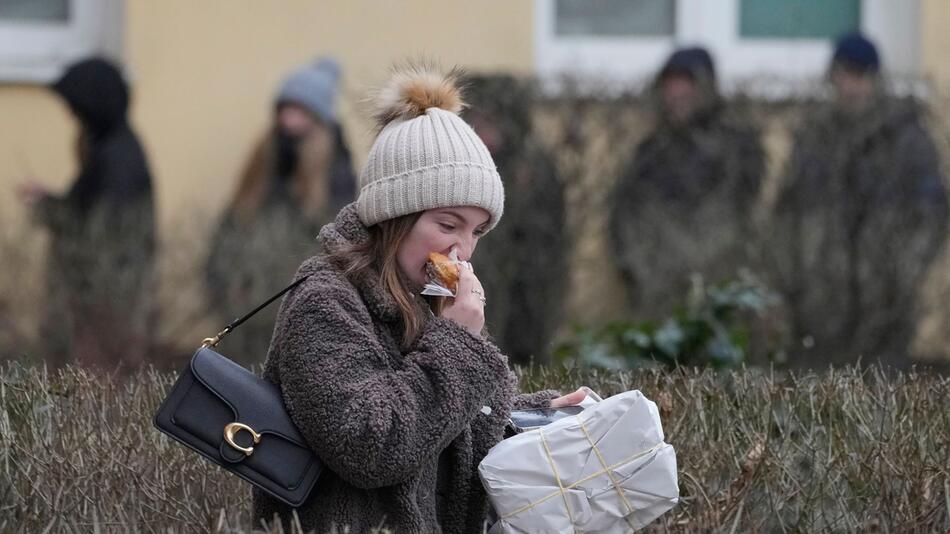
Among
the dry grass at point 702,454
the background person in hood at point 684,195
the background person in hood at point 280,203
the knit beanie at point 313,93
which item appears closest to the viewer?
the dry grass at point 702,454

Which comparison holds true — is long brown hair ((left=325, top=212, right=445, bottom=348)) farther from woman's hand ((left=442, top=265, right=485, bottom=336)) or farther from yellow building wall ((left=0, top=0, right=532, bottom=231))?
yellow building wall ((left=0, top=0, right=532, bottom=231))

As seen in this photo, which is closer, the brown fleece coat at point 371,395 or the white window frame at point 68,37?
the brown fleece coat at point 371,395

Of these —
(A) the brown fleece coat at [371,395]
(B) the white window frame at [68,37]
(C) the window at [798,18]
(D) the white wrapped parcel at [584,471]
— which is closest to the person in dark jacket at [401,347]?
(A) the brown fleece coat at [371,395]

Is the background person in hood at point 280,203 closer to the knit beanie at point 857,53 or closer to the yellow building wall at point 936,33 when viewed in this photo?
the knit beanie at point 857,53

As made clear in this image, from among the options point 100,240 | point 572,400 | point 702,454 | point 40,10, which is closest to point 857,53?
point 100,240

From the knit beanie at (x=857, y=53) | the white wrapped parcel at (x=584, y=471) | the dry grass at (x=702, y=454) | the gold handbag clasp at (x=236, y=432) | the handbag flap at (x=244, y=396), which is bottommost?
the dry grass at (x=702, y=454)

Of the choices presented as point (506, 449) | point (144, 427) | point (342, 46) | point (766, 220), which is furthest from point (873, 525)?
point (342, 46)

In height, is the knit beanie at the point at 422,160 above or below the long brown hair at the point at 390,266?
above

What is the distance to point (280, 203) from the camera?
25.4 ft

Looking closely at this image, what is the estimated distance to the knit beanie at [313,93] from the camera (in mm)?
8133

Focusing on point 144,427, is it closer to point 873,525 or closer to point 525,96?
point 873,525

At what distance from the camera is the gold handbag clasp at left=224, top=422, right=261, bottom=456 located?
2967 mm

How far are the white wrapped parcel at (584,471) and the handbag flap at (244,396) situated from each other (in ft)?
1.22

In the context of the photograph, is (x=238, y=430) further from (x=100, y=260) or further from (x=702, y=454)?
(x=100, y=260)
